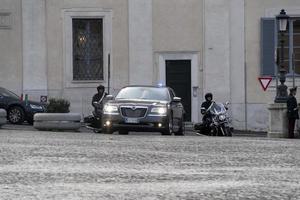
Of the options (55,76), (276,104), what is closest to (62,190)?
(276,104)

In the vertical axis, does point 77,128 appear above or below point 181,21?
below

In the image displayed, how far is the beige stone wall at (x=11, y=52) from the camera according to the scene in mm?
30422

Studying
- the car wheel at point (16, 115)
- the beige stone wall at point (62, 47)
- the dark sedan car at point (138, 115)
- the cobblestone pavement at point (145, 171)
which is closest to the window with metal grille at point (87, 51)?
the beige stone wall at point (62, 47)

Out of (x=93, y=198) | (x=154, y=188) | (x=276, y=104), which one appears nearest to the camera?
(x=93, y=198)

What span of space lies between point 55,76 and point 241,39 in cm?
751

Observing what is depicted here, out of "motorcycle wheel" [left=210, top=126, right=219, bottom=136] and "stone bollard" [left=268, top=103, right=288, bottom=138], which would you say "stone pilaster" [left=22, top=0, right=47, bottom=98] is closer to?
"motorcycle wheel" [left=210, top=126, right=219, bottom=136]

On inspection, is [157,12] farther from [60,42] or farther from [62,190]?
[62,190]

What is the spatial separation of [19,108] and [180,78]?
6.60m

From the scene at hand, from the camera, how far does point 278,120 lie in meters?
24.5

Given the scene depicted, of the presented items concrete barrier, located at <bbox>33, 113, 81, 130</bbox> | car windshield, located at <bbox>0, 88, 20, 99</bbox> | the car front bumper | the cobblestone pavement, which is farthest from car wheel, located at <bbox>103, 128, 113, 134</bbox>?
car windshield, located at <bbox>0, 88, 20, 99</bbox>

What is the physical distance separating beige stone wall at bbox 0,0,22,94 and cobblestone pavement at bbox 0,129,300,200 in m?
15.7

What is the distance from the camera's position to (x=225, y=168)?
10.9m

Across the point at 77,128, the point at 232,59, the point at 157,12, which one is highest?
the point at 157,12

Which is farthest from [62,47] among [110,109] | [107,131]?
[110,109]
